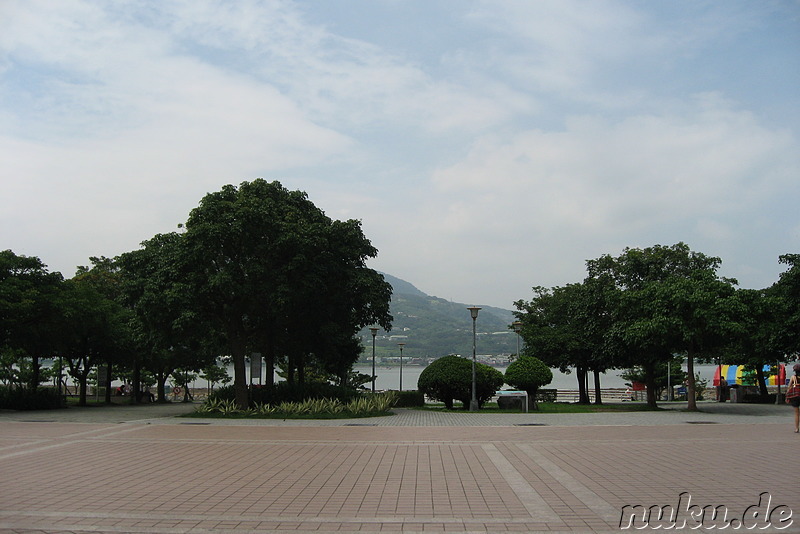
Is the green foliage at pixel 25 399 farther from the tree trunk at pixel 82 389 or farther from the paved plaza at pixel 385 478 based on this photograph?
the paved plaza at pixel 385 478

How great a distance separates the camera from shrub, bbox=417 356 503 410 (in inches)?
1124

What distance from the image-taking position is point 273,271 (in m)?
23.8

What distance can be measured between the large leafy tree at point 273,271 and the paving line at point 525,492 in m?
13.0

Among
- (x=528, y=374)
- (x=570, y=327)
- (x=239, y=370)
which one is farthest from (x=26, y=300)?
(x=570, y=327)

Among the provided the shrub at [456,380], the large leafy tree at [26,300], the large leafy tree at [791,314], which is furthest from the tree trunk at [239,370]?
the large leafy tree at [791,314]

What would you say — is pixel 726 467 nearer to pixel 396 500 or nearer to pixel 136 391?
pixel 396 500

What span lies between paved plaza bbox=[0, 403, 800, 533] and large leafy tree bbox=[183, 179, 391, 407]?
21.1 feet

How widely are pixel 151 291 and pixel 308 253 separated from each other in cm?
580

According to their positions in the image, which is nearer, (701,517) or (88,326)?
(701,517)

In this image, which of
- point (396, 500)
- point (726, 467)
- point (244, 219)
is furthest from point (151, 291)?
point (726, 467)

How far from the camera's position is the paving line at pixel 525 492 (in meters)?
7.51

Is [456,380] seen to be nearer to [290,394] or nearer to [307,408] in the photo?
[290,394]

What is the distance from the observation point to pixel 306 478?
10.1 m

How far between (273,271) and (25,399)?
1250 centimetres
